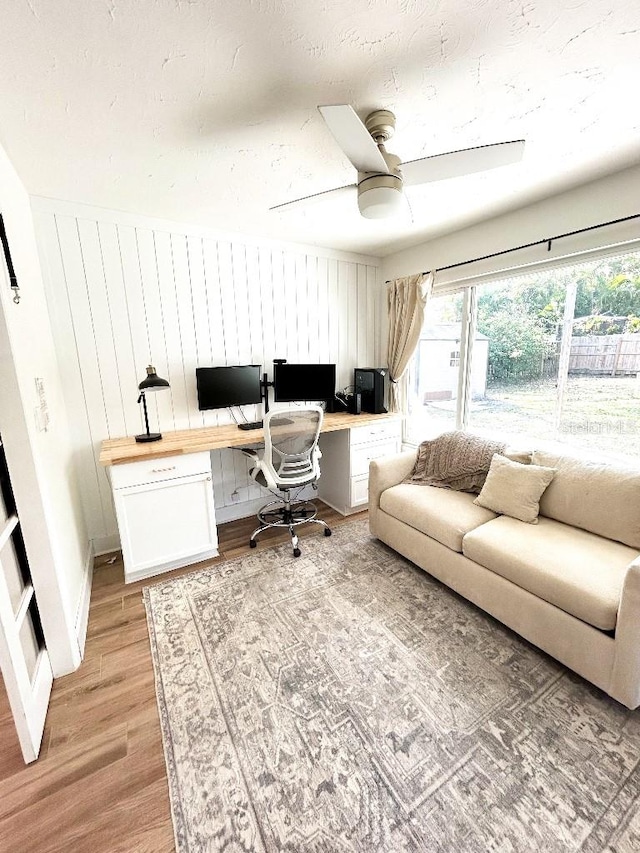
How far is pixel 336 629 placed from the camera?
71.6 inches

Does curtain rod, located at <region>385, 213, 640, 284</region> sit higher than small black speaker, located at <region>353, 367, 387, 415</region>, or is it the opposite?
curtain rod, located at <region>385, 213, 640, 284</region>

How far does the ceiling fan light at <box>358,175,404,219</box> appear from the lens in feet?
4.86

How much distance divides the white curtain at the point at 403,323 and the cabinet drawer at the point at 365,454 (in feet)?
1.82

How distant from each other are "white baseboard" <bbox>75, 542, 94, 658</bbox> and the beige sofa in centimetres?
188

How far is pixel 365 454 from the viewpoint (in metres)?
3.11

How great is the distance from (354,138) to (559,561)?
78.7 inches

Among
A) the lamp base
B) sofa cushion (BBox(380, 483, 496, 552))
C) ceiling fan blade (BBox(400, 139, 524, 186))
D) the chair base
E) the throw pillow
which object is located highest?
ceiling fan blade (BBox(400, 139, 524, 186))

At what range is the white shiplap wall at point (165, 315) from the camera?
2.33 meters

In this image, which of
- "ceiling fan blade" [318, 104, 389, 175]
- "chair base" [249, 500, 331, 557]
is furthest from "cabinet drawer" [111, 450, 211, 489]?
"ceiling fan blade" [318, 104, 389, 175]

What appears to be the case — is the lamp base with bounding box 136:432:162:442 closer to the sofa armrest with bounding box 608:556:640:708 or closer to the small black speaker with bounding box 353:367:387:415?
the small black speaker with bounding box 353:367:387:415

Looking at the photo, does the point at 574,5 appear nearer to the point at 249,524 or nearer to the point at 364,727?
the point at 364,727

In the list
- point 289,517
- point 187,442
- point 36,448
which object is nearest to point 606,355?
point 289,517

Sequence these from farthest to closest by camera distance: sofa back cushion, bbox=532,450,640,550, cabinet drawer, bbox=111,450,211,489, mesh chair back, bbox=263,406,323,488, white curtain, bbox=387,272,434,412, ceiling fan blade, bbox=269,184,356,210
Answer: white curtain, bbox=387,272,434,412 → mesh chair back, bbox=263,406,323,488 → cabinet drawer, bbox=111,450,211,489 → sofa back cushion, bbox=532,450,640,550 → ceiling fan blade, bbox=269,184,356,210

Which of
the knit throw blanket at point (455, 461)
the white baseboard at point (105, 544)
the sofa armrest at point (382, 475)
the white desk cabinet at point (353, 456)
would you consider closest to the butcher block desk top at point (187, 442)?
the white desk cabinet at point (353, 456)
